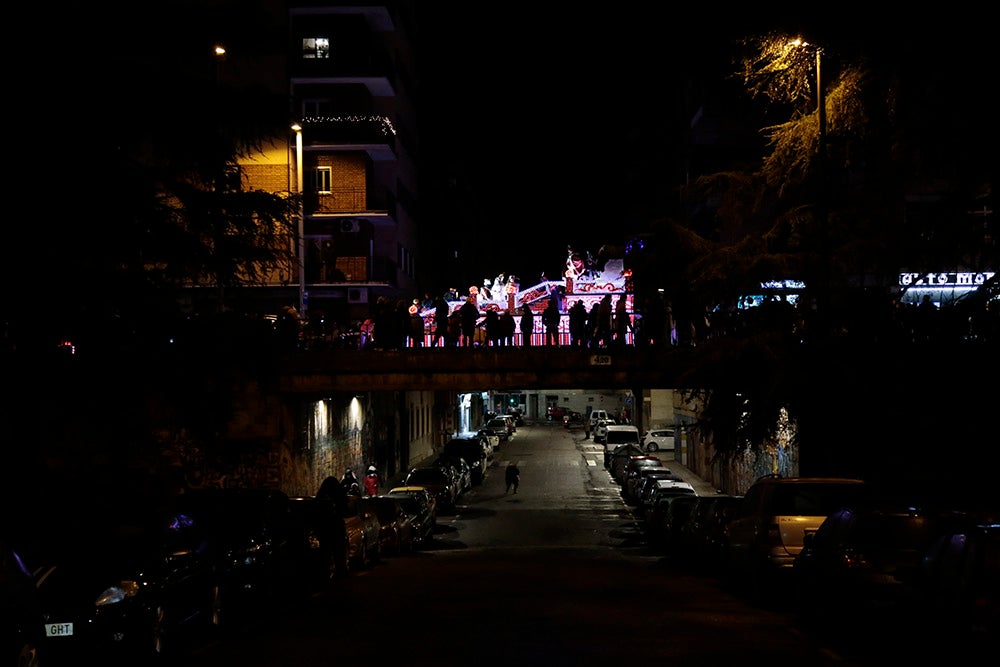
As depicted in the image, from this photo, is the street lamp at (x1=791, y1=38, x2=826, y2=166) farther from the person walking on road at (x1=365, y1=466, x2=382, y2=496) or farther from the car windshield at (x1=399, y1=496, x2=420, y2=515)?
the person walking on road at (x1=365, y1=466, x2=382, y2=496)

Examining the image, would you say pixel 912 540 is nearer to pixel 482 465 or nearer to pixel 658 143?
pixel 482 465

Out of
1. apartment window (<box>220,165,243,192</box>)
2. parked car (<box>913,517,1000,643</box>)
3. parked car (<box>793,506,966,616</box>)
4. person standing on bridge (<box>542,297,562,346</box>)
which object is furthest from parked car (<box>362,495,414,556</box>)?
parked car (<box>913,517,1000,643</box>)

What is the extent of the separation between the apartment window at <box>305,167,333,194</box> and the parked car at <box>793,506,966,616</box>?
36558 mm

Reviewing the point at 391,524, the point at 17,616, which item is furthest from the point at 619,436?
the point at 17,616

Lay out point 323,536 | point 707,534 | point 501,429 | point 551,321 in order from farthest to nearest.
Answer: point 501,429, point 551,321, point 707,534, point 323,536

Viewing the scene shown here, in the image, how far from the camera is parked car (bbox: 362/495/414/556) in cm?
2760

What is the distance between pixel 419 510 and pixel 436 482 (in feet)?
34.0

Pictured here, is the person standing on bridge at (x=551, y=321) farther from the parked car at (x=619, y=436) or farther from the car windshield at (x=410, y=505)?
the parked car at (x=619, y=436)

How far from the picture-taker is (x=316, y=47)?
50.3m

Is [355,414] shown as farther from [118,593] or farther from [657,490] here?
[118,593]

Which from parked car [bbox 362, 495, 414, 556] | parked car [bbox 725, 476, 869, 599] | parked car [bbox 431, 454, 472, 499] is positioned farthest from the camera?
parked car [bbox 431, 454, 472, 499]

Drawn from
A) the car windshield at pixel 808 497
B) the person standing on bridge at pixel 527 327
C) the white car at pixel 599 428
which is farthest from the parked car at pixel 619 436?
the car windshield at pixel 808 497

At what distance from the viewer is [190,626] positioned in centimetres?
1366

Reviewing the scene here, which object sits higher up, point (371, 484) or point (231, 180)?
point (231, 180)
